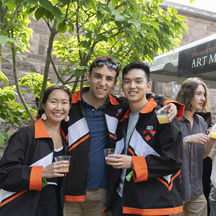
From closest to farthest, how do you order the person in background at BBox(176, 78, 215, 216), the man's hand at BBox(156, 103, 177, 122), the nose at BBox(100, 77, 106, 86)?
the man's hand at BBox(156, 103, 177, 122)
the nose at BBox(100, 77, 106, 86)
the person in background at BBox(176, 78, 215, 216)

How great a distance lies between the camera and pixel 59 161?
5.37 feet

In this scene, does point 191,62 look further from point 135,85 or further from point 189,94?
point 135,85

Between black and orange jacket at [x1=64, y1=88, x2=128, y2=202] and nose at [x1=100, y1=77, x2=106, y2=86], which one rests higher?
nose at [x1=100, y1=77, x2=106, y2=86]

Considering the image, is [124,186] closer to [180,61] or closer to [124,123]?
[124,123]

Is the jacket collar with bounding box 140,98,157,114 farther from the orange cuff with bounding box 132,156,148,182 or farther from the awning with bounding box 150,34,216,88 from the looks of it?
the awning with bounding box 150,34,216,88

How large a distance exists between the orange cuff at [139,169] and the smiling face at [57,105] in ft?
2.26

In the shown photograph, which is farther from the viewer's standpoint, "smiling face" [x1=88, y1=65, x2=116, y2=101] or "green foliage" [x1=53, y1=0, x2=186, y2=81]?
"smiling face" [x1=88, y1=65, x2=116, y2=101]

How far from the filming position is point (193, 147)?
8.32 ft

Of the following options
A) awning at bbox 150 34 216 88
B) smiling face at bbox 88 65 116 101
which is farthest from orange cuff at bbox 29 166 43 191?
awning at bbox 150 34 216 88

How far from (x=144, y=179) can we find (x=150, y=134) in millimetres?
314

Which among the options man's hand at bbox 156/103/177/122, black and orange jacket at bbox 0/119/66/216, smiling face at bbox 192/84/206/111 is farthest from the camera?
smiling face at bbox 192/84/206/111

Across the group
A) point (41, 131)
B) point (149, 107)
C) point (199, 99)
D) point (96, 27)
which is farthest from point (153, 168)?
point (96, 27)

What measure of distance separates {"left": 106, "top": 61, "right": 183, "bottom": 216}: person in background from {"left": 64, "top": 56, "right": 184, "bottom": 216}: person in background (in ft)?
0.63

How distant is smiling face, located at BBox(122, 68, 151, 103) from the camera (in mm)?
1910
